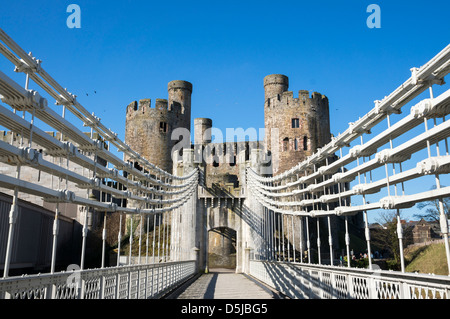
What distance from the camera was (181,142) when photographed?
40344 mm

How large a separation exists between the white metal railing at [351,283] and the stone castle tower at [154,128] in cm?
2855

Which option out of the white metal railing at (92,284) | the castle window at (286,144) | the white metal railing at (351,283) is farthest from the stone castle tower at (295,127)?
the white metal railing at (92,284)

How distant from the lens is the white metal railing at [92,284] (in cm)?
361

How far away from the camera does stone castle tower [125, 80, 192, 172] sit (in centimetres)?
3859

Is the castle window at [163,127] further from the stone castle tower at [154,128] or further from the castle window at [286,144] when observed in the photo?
the castle window at [286,144]

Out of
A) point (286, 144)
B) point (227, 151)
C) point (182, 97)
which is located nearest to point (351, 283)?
point (286, 144)

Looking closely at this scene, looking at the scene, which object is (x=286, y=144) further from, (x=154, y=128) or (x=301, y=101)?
(x=154, y=128)

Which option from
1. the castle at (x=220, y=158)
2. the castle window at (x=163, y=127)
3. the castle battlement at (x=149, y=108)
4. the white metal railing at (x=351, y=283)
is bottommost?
the white metal railing at (x=351, y=283)

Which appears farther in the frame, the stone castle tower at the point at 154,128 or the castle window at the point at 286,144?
the stone castle tower at the point at 154,128

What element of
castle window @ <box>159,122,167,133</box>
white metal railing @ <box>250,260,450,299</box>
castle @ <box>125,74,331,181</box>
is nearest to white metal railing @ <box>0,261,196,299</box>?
white metal railing @ <box>250,260,450,299</box>

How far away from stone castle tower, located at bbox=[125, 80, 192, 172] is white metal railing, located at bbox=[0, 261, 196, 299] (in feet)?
93.4
